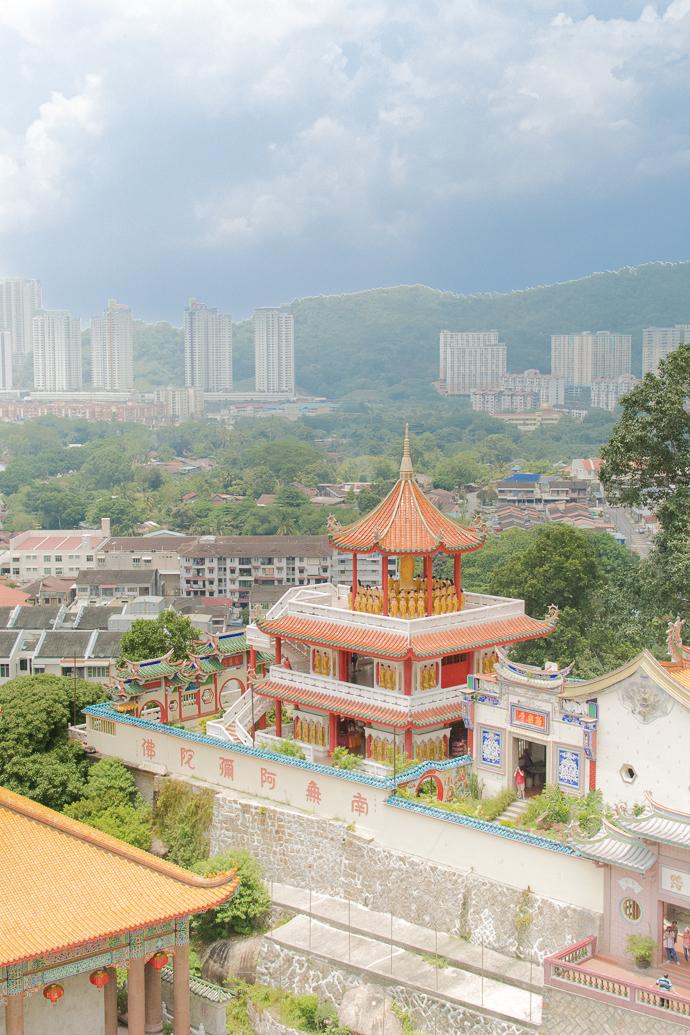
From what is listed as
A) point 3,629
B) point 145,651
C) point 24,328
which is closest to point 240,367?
point 24,328

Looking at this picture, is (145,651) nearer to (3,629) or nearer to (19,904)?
(19,904)

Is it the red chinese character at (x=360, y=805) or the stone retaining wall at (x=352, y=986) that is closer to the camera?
the stone retaining wall at (x=352, y=986)

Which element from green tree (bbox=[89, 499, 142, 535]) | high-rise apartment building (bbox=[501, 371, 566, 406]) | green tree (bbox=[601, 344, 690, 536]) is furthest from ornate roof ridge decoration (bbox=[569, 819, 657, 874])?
high-rise apartment building (bbox=[501, 371, 566, 406])

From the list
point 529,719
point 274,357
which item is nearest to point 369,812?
point 529,719

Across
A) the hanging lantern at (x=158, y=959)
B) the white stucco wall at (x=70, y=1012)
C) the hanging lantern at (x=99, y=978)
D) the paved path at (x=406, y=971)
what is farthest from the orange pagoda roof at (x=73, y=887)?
→ the paved path at (x=406, y=971)

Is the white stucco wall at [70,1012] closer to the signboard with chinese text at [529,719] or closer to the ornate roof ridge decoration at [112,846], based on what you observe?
the ornate roof ridge decoration at [112,846]

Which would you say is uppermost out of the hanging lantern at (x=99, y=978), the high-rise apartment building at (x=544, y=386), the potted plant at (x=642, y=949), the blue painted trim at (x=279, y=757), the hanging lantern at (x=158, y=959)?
the high-rise apartment building at (x=544, y=386)

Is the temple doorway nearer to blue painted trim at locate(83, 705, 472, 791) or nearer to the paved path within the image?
blue painted trim at locate(83, 705, 472, 791)
